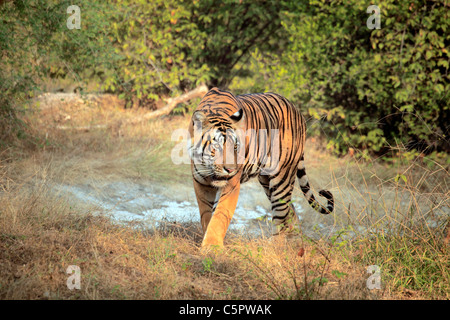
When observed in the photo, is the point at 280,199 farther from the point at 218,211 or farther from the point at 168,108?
the point at 168,108

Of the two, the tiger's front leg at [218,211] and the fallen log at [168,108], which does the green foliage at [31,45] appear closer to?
the fallen log at [168,108]

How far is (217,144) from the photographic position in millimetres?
3930

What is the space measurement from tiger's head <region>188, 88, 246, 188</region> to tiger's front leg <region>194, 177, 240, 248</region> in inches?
4.1

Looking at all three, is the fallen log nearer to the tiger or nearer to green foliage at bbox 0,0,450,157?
green foliage at bbox 0,0,450,157

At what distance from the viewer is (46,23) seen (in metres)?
6.45

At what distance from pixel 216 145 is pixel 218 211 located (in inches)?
22.7

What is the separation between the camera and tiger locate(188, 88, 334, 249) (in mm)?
3980

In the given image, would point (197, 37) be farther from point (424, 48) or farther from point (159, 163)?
point (424, 48)

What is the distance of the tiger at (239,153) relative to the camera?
3980 mm

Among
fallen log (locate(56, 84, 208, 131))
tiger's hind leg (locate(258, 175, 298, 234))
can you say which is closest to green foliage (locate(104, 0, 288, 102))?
fallen log (locate(56, 84, 208, 131))

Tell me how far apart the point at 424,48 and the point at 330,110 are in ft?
5.55

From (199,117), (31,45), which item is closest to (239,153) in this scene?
(199,117)

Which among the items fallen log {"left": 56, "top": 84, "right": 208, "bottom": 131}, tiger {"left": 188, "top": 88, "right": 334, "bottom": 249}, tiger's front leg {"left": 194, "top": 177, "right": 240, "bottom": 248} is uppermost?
fallen log {"left": 56, "top": 84, "right": 208, "bottom": 131}

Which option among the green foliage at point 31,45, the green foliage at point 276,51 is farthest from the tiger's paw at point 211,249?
the green foliage at point 31,45
